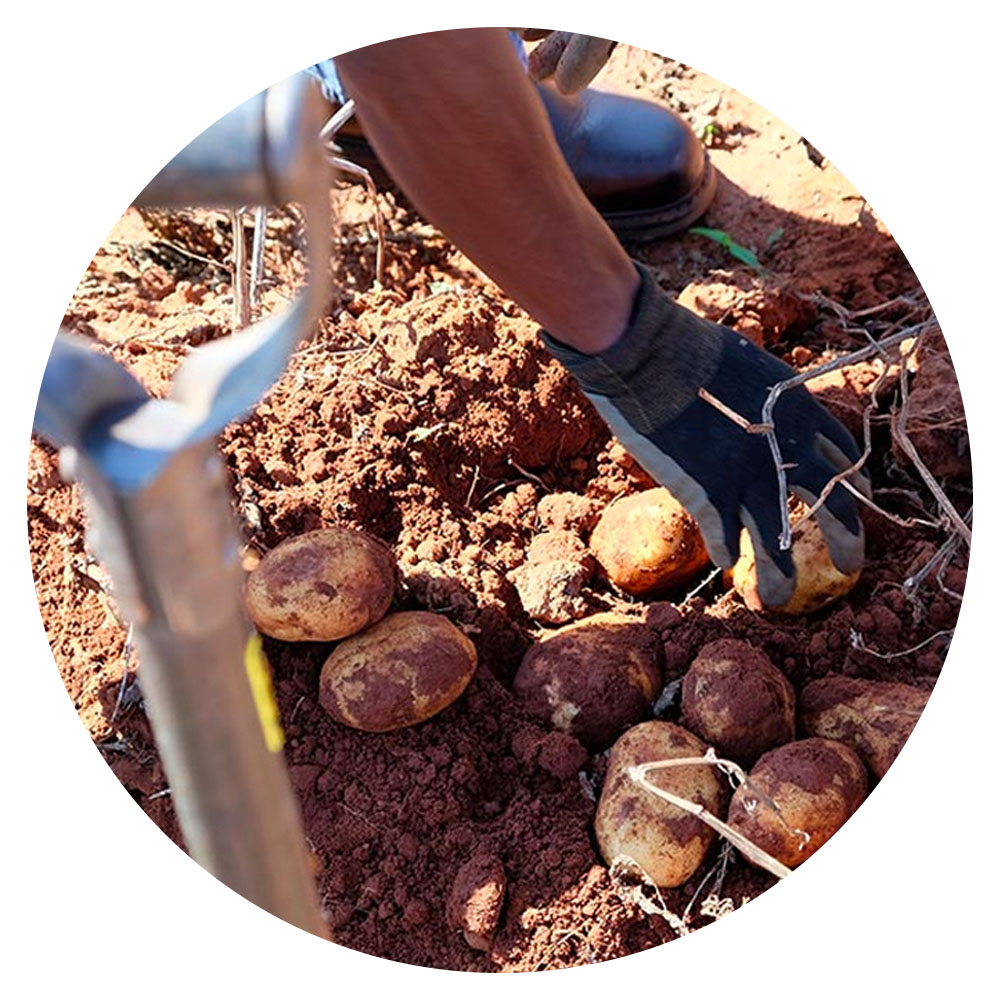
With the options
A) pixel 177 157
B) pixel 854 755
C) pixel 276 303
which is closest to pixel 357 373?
pixel 276 303

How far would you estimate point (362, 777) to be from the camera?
1478 mm

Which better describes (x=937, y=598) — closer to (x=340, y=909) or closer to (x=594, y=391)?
(x=594, y=391)

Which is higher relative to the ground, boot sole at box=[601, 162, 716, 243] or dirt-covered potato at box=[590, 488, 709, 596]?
boot sole at box=[601, 162, 716, 243]

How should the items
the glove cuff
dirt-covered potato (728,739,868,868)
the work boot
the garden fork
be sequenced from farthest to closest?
the work boot, the glove cuff, dirt-covered potato (728,739,868,868), the garden fork

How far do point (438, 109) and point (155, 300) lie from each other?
Result: 93 centimetres

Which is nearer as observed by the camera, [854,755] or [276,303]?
[854,755]

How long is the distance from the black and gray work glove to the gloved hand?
12.7 inches

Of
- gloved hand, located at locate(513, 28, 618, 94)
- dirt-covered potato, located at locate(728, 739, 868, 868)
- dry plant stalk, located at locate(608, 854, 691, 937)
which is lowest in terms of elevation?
dry plant stalk, located at locate(608, 854, 691, 937)

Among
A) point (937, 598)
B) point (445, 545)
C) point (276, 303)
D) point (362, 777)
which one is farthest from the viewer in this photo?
point (276, 303)

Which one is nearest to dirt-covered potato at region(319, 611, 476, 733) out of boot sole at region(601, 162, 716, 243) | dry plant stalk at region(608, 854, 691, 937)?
dry plant stalk at region(608, 854, 691, 937)

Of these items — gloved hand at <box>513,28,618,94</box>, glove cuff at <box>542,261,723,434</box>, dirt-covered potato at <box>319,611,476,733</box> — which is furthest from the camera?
gloved hand at <box>513,28,618,94</box>

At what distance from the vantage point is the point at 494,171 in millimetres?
1396

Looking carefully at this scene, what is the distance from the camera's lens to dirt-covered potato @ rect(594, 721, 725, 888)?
4.39ft

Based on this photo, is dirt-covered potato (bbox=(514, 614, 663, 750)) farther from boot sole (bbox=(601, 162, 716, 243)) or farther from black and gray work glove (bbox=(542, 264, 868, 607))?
boot sole (bbox=(601, 162, 716, 243))
